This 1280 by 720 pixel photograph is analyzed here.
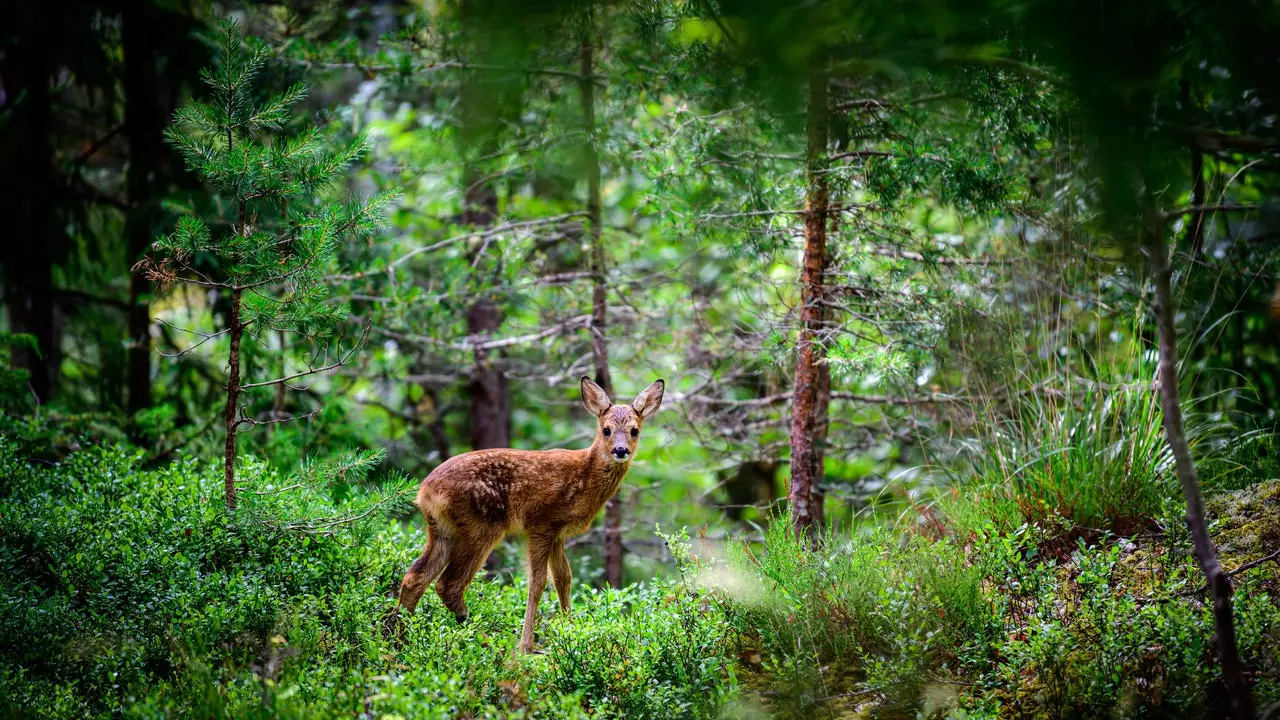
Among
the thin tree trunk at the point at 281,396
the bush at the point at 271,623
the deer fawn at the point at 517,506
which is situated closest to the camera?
the bush at the point at 271,623

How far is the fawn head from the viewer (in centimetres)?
566

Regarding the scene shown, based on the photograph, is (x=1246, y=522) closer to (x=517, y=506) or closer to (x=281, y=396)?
(x=517, y=506)

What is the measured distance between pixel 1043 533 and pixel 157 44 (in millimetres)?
9425

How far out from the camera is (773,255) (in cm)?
673

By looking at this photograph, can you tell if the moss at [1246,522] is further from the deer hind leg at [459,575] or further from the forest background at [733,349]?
the deer hind leg at [459,575]

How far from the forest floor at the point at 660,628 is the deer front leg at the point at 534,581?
15cm

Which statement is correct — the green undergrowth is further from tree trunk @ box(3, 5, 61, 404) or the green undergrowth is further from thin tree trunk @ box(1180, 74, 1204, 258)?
tree trunk @ box(3, 5, 61, 404)

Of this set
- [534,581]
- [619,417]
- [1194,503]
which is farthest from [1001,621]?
[534,581]

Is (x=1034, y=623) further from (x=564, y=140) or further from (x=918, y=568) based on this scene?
(x=564, y=140)

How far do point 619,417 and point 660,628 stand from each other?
4.87 feet

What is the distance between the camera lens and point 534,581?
216 inches

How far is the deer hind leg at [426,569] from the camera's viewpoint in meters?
5.41

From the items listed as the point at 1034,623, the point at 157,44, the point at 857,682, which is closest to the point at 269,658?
the point at 857,682

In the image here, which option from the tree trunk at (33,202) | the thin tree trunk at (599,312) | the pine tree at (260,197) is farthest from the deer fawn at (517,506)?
the tree trunk at (33,202)
